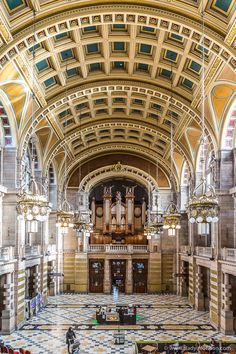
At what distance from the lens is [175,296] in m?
34.4

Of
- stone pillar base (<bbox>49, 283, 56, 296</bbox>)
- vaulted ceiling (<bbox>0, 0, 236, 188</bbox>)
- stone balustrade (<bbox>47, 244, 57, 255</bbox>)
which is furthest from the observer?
stone pillar base (<bbox>49, 283, 56, 296</bbox>)

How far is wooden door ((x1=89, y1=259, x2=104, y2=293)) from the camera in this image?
3656 centimetres

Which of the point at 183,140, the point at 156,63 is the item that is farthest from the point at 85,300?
the point at 156,63

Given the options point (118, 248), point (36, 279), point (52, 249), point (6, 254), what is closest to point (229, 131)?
point (6, 254)

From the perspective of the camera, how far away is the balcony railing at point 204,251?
2475 cm

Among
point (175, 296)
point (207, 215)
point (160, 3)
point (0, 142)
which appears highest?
point (160, 3)

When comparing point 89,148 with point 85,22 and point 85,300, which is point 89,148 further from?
point 85,22

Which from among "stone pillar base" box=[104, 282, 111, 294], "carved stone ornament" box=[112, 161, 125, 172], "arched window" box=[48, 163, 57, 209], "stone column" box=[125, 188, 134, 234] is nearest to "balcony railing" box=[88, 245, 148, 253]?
"stone column" box=[125, 188, 134, 234]

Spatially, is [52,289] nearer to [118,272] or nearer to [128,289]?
[118,272]

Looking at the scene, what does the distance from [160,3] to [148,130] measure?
1548 centimetres

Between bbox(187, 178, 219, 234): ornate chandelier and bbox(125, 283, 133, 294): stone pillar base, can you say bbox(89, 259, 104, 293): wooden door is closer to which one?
bbox(125, 283, 133, 294): stone pillar base

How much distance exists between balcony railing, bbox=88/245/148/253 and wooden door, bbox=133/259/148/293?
95 centimetres

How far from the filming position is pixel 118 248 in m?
36.5

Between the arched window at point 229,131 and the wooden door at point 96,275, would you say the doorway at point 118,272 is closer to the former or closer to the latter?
the wooden door at point 96,275
